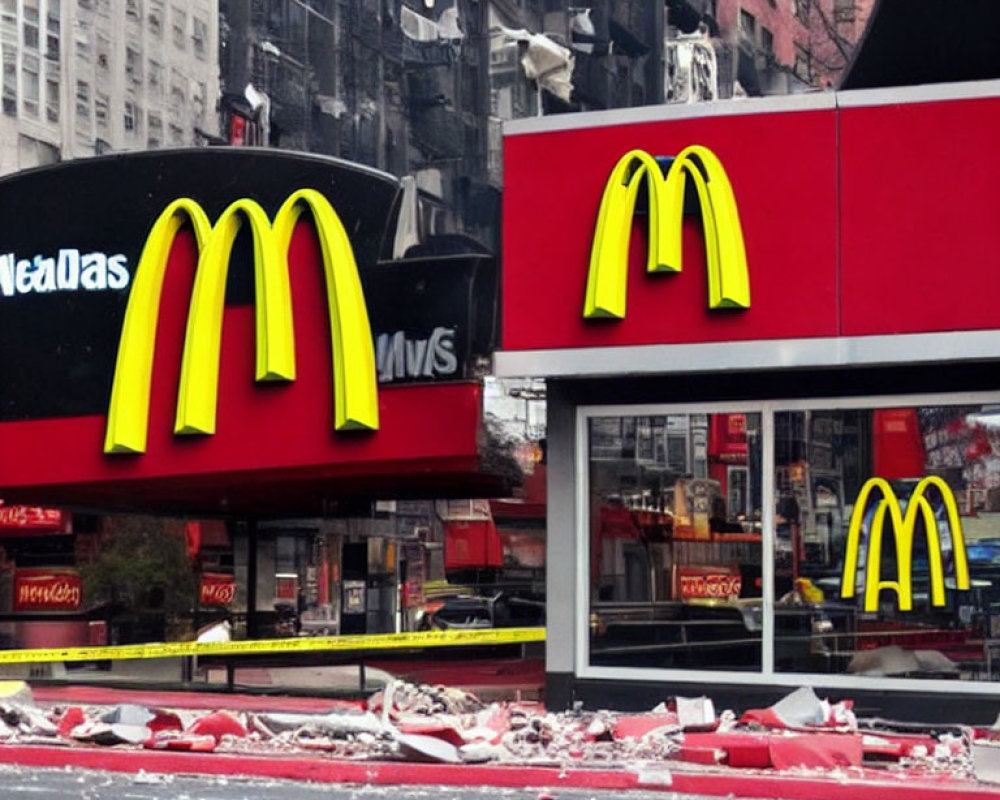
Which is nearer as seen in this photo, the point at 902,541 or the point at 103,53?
the point at 902,541

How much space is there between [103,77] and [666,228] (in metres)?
13.6

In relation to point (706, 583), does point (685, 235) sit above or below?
above

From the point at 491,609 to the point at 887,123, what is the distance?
398 inches

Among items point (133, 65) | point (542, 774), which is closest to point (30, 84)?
point (133, 65)

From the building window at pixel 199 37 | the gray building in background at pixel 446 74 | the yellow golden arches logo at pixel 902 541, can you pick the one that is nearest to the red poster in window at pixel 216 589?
the gray building in background at pixel 446 74

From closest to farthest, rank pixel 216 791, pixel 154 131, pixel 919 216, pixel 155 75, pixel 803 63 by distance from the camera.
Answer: pixel 216 791 → pixel 919 216 → pixel 154 131 → pixel 155 75 → pixel 803 63

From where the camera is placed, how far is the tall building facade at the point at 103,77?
24.8 metres

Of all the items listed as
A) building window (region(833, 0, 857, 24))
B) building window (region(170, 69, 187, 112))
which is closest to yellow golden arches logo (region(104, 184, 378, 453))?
building window (region(170, 69, 187, 112))

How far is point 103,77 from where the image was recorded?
2656cm

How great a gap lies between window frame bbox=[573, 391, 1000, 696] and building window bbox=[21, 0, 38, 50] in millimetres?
12142

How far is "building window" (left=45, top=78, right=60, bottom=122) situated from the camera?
25.3m

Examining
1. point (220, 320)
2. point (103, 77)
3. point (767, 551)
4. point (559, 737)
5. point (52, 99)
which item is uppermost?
point (103, 77)

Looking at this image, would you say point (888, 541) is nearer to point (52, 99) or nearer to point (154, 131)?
point (52, 99)

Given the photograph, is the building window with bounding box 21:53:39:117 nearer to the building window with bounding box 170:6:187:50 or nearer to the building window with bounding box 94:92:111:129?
the building window with bounding box 94:92:111:129
